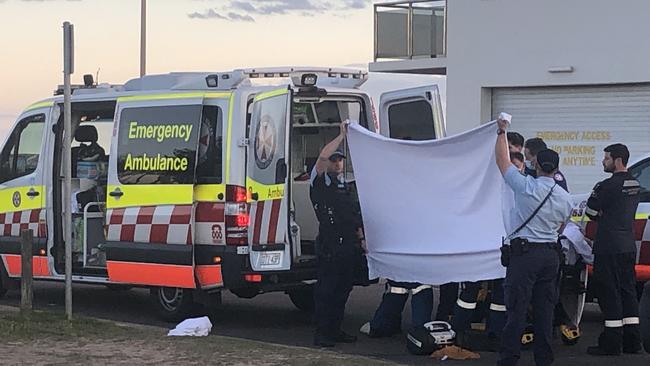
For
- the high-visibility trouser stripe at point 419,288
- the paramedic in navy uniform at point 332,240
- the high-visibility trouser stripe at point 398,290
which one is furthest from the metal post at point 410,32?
the high-visibility trouser stripe at point 419,288

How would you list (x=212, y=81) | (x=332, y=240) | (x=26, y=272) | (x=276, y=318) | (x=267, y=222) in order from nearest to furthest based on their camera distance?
(x=332, y=240) → (x=267, y=222) → (x=212, y=81) → (x=26, y=272) → (x=276, y=318)

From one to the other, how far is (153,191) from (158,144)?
0.47 m

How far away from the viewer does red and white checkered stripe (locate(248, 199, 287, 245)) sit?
427 inches

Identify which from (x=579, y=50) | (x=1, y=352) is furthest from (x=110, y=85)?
(x=579, y=50)

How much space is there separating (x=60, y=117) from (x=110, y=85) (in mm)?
701

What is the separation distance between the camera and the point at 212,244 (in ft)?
35.9

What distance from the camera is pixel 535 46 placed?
70.0 ft

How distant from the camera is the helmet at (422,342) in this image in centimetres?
974

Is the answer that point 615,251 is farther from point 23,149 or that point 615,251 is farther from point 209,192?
point 23,149

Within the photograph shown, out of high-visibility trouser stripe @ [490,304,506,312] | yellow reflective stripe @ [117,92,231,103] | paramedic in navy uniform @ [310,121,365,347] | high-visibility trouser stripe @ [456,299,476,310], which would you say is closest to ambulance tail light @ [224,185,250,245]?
paramedic in navy uniform @ [310,121,365,347]

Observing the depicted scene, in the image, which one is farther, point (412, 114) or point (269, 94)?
point (412, 114)

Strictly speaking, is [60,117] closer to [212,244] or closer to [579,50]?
[212,244]

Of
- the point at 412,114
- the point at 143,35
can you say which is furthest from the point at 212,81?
the point at 143,35

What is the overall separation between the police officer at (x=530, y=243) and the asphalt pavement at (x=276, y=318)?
3.31 feet
